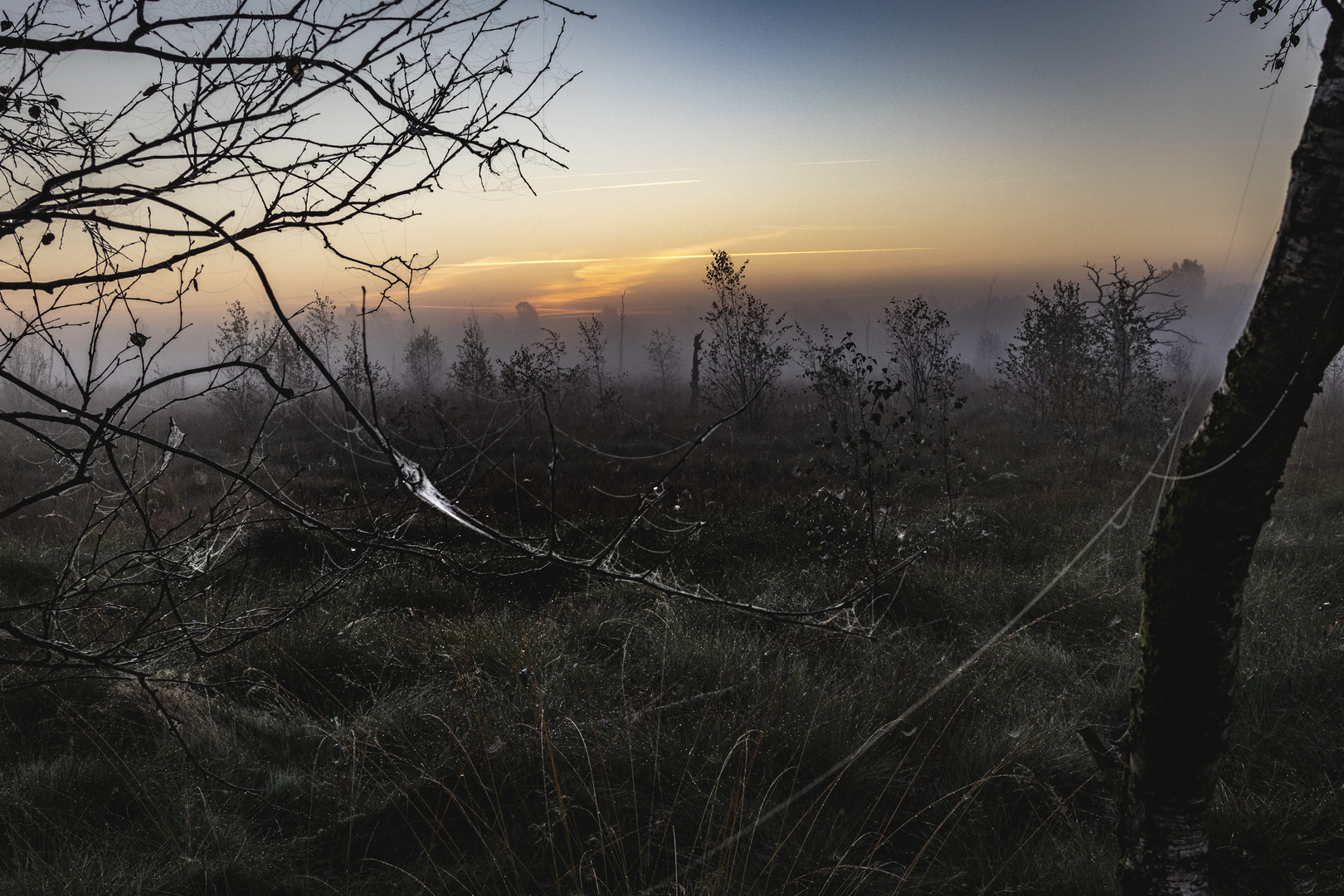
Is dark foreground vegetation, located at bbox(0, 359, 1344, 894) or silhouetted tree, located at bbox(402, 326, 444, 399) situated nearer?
dark foreground vegetation, located at bbox(0, 359, 1344, 894)

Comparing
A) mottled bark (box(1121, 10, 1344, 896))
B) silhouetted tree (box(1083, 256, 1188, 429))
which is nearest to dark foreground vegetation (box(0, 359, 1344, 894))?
mottled bark (box(1121, 10, 1344, 896))

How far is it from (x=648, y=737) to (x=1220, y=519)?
2440 mm

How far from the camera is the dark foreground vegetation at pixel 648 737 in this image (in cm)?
264

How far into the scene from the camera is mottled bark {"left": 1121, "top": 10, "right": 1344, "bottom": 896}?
1722 mm

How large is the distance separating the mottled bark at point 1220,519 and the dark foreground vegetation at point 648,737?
534 mm

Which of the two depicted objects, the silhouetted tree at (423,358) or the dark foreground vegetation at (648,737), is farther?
the silhouetted tree at (423,358)

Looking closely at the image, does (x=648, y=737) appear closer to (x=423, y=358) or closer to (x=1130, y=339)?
(x=1130, y=339)

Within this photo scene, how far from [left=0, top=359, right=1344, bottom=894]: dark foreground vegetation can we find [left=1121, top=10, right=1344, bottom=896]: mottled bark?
534mm

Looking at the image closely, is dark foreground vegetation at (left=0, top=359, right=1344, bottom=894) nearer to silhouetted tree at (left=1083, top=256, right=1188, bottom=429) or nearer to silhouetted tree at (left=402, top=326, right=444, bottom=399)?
silhouetted tree at (left=1083, top=256, right=1188, bottom=429)

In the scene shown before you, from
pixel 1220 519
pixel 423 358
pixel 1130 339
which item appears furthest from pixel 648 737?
pixel 423 358

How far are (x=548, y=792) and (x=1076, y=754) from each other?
8.15 feet

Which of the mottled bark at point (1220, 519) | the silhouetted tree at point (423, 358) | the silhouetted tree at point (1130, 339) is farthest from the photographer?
the silhouetted tree at point (423, 358)

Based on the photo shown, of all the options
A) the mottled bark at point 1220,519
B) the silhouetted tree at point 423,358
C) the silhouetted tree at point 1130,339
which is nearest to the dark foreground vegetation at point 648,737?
the mottled bark at point 1220,519

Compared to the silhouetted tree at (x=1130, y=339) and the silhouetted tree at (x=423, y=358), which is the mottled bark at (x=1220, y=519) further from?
Answer: the silhouetted tree at (x=423, y=358)
